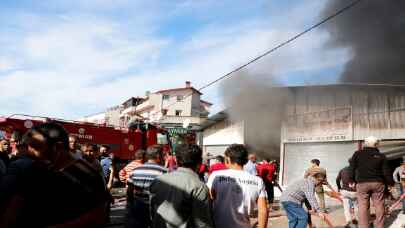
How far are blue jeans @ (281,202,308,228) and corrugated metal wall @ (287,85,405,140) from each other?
831cm

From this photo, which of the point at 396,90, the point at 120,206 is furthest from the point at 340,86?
the point at 120,206

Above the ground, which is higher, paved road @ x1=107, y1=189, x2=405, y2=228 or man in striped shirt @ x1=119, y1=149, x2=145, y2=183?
man in striped shirt @ x1=119, y1=149, x2=145, y2=183

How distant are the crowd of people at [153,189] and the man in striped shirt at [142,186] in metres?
0.01

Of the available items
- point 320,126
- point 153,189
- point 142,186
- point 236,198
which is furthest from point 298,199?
point 320,126

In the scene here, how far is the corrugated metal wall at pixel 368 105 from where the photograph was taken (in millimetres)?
13055

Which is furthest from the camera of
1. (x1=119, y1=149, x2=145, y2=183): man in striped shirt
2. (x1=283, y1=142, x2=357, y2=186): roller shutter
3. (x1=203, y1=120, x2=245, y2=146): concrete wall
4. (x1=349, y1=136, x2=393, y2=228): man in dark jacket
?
(x1=203, y1=120, x2=245, y2=146): concrete wall

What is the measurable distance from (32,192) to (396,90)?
13.2m

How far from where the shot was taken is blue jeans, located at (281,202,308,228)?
5.91 meters

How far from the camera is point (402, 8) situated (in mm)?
18781

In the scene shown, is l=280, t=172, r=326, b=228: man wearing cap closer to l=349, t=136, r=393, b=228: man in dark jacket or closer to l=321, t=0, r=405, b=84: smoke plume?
l=349, t=136, r=393, b=228: man in dark jacket

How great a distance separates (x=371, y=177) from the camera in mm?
6551

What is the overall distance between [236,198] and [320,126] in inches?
511

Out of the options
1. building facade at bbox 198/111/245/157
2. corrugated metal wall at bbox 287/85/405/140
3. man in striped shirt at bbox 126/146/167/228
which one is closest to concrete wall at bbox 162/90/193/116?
building facade at bbox 198/111/245/157

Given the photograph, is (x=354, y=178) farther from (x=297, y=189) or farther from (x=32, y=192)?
(x=32, y=192)
